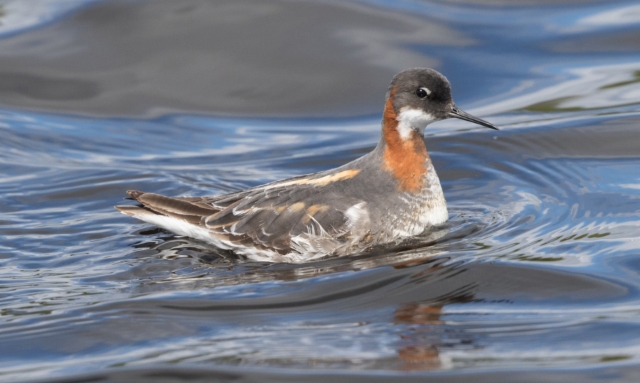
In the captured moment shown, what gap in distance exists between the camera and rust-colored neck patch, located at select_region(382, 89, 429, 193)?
7.55m

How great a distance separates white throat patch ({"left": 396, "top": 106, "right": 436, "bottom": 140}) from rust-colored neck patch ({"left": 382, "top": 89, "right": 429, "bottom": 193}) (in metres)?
0.03

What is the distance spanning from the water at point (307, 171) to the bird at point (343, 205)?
20 cm

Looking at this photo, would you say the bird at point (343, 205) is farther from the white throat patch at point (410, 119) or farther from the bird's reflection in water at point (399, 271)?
the bird's reflection in water at point (399, 271)

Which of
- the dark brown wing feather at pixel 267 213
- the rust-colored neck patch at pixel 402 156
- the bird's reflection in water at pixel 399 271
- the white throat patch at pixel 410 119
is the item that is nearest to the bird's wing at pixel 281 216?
the dark brown wing feather at pixel 267 213

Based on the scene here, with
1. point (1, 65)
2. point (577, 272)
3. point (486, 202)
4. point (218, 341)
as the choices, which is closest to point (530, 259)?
point (577, 272)

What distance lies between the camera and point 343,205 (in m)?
7.29

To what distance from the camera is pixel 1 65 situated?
11.9 metres

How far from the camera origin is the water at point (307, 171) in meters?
5.43

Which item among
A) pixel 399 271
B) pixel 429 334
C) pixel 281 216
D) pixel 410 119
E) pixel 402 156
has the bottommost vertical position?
pixel 429 334

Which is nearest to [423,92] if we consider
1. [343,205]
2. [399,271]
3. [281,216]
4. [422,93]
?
[422,93]

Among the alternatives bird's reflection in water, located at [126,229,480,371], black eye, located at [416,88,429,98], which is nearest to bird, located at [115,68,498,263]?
black eye, located at [416,88,429,98]

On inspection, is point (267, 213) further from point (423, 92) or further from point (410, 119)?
point (423, 92)

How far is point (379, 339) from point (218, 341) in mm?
989

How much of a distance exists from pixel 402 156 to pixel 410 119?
321mm
